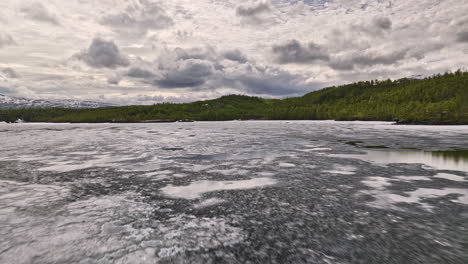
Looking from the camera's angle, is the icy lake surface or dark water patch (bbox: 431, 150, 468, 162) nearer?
the icy lake surface

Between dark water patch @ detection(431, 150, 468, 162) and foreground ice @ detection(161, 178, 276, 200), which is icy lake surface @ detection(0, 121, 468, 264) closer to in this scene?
foreground ice @ detection(161, 178, 276, 200)

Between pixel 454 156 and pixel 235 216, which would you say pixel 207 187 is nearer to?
pixel 235 216

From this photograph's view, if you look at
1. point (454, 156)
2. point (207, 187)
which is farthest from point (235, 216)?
point (454, 156)

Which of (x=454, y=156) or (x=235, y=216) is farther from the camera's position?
(x=454, y=156)

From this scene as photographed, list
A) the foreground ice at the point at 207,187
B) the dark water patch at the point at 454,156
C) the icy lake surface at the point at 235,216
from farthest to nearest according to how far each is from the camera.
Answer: the dark water patch at the point at 454,156
the foreground ice at the point at 207,187
the icy lake surface at the point at 235,216

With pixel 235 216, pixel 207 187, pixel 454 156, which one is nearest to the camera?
pixel 235 216

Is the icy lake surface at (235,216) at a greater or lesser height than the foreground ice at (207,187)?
greater

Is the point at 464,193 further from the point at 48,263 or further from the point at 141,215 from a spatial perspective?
the point at 48,263

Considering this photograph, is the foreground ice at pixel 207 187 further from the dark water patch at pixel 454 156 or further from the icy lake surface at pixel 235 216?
the dark water patch at pixel 454 156

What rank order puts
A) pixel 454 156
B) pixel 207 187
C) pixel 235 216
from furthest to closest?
pixel 454 156
pixel 207 187
pixel 235 216

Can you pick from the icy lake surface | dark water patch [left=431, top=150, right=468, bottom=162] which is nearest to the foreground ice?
the icy lake surface

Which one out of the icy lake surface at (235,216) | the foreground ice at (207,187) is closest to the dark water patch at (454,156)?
the icy lake surface at (235,216)

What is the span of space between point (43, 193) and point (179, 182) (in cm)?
317

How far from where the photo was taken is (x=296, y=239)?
368 cm
